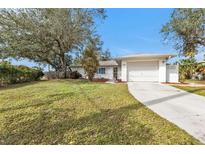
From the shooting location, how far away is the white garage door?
1859cm

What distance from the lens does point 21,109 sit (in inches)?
238

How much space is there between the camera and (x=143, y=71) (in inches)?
744

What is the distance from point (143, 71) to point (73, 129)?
15473 mm

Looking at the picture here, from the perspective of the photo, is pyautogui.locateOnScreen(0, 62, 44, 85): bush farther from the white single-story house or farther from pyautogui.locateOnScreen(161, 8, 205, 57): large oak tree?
pyautogui.locateOnScreen(161, 8, 205, 57): large oak tree

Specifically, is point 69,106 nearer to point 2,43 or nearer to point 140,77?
point 140,77

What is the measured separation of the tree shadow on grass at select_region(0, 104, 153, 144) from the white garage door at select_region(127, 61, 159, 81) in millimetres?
13757

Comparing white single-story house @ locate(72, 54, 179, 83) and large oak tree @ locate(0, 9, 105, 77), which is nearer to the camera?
large oak tree @ locate(0, 9, 105, 77)

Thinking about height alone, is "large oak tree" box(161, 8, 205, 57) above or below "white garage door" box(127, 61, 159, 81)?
above

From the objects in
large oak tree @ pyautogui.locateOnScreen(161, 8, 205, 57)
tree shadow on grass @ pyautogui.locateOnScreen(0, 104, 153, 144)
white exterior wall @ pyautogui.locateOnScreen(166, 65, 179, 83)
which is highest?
large oak tree @ pyautogui.locateOnScreen(161, 8, 205, 57)

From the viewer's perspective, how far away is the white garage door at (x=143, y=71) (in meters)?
18.6

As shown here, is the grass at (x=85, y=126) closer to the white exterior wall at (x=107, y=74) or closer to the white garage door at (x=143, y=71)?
the white garage door at (x=143, y=71)

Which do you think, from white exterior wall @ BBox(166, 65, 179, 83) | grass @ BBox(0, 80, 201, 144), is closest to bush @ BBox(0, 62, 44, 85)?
grass @ BBox(0, 80, 201, 144)
